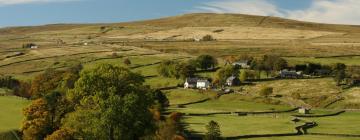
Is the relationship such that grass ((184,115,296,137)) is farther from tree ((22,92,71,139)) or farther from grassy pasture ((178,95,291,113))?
tree ((22,92,71,139))

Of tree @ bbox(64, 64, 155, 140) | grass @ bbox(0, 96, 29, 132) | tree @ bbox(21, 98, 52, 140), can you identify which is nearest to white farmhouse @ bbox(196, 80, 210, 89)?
grass @ bbox(0, 96, 29, 132)

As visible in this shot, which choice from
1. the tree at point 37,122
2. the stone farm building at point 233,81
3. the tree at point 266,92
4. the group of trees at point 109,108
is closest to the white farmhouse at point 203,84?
the stone farm building at point 233,81

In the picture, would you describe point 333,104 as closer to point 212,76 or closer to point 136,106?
point 212,76

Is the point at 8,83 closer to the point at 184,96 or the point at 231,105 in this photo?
the point at 184,96

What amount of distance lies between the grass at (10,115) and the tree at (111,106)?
14434mm

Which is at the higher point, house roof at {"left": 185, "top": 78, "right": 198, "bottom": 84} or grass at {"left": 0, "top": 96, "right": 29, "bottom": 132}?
grass at {"left": 0, "top": 96, "right": 29, "bottom": 132}

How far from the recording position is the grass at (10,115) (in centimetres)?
7047

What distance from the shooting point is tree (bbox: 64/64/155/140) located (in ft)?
174

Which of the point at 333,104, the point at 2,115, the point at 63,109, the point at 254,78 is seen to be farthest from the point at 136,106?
the point at 254,78

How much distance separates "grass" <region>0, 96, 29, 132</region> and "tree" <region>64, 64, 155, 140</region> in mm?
14434

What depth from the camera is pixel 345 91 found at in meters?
144

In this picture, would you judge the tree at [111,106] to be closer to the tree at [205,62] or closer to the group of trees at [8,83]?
the group of trees at [8,83]

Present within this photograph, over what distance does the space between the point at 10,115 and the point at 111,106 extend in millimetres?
32764

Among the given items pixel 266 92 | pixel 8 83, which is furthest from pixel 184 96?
pixel 8 83
